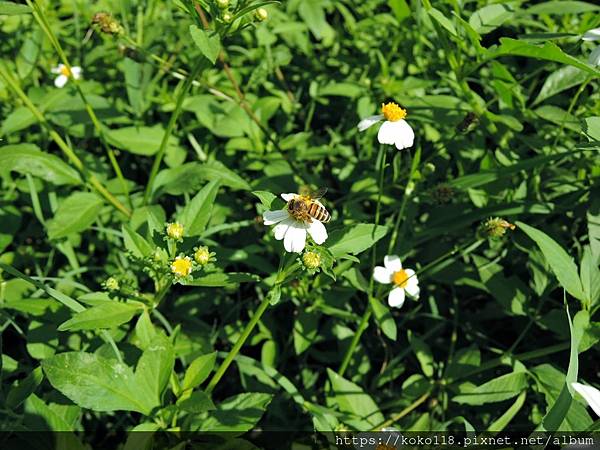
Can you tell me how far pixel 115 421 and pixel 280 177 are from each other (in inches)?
44.8

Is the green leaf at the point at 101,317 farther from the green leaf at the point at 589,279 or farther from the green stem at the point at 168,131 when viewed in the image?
the green leaf at the point at 589,279

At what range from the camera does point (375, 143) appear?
2.74 meters

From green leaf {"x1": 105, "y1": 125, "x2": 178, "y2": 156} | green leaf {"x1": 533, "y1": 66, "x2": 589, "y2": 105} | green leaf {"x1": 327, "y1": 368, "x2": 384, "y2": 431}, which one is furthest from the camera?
green leaf {"x1": 105, "y1": 125, "x2": 178, "y2": 156}

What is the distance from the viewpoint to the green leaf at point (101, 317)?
1588mm

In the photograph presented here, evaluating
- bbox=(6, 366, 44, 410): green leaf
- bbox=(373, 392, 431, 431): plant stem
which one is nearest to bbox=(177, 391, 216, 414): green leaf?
bbox=(6, 366, 44, 410): green leaf

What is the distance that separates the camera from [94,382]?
1567 millimetres

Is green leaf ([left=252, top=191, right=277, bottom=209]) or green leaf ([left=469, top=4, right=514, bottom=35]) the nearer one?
green leaf ([left=252, top=191, right=277, bottom=209])

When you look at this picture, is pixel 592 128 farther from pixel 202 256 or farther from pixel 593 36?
pixel 202 256

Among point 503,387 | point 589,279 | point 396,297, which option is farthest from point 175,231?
point 589,279

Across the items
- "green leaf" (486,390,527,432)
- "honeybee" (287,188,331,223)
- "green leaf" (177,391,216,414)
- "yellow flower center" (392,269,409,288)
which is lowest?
"green leaf" (486,390,527,432)

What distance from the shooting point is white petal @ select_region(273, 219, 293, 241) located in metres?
1.51

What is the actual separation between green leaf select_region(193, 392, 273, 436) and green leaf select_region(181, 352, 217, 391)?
0.40 ft

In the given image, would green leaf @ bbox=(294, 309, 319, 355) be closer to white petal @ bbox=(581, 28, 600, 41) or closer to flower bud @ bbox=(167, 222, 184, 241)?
flower bud @ bbox=(167, 222, 184, 241)

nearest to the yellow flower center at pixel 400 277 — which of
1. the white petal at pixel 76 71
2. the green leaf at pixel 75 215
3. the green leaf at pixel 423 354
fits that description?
the green leaf at pixel 423 354
